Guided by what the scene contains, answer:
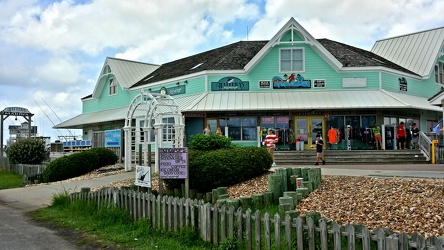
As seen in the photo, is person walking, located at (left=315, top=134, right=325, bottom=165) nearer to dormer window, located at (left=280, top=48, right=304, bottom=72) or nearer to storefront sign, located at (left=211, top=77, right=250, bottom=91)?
dormer window, located at (left=280, top=48, right=304, bottom=72)

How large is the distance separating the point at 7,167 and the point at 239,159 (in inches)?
851

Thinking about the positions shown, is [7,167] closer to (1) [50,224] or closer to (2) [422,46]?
(1) [50,224]

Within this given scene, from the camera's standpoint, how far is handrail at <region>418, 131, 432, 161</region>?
2236 cm

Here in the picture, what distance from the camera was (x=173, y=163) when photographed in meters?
8.95

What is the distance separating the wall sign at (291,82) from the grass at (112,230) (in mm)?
18523

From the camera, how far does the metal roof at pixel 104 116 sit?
88.6 feet

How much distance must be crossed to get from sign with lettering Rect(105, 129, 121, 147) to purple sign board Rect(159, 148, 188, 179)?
23035 mm

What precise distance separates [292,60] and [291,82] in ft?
4.91

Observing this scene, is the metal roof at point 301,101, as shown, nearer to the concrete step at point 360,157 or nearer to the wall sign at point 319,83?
the wall sign at point 319,83

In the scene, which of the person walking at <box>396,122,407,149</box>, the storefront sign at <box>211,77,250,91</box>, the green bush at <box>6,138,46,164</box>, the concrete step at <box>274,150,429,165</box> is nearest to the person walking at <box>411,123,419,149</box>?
the person walking at <box>396,122,407,149</box>

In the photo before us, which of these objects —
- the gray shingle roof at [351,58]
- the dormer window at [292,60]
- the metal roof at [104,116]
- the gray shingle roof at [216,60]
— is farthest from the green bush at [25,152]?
the gray shingle roof at [351,58]

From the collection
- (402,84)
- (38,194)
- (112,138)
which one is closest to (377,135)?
(402,84)

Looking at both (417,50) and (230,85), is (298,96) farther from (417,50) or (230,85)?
(417,50)

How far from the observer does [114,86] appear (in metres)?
35.0
